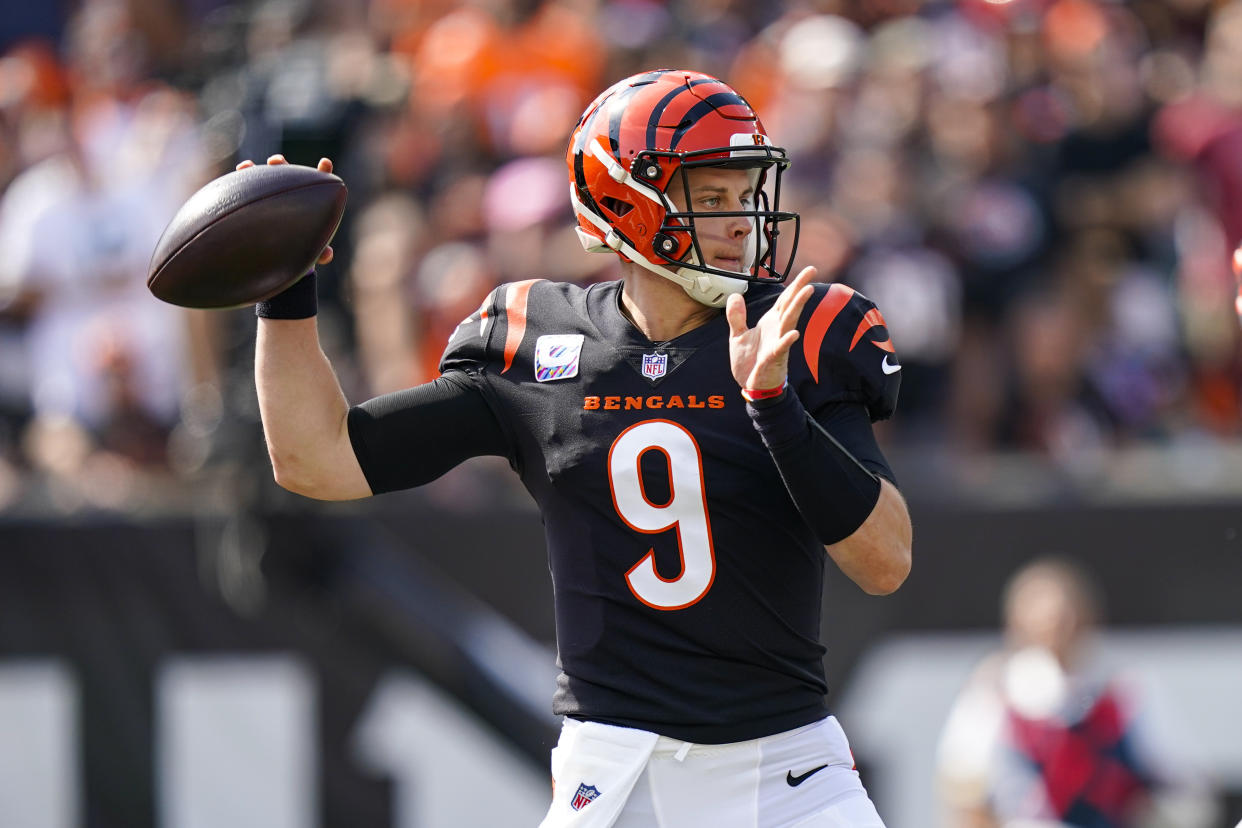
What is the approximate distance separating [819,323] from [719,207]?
0.33 metres

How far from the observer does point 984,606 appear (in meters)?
7.14

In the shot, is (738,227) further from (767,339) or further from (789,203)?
(789,203)

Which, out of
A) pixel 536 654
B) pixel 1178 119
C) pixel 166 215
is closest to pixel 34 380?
pixel 166 215

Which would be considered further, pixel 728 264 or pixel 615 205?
pixel 615 205

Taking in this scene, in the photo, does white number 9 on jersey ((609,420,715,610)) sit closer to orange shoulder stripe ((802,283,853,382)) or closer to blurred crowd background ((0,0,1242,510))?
orange shoulder stripe ((802,283,853,382))

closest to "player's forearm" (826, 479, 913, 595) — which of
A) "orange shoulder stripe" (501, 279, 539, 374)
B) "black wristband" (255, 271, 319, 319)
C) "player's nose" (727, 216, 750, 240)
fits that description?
"player's nose" (727, 216, 750, 240)

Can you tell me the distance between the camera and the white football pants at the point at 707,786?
10.7ft

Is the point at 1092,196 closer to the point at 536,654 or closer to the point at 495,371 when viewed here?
the point at 536,654

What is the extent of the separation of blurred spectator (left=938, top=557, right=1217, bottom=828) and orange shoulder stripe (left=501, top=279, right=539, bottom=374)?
12.3 ft

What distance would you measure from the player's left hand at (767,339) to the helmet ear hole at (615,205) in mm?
466

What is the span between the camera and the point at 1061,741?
22.7 feet

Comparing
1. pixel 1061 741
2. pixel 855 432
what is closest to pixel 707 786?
pixel 855 432

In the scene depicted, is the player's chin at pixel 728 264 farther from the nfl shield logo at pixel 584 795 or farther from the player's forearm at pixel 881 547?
the nfl shield logo at pixel 584 795

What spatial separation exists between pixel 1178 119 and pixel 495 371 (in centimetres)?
532
